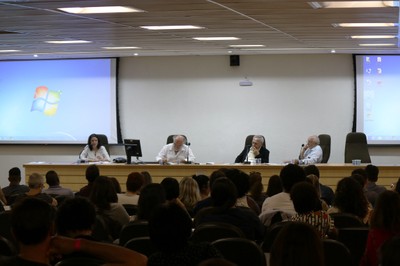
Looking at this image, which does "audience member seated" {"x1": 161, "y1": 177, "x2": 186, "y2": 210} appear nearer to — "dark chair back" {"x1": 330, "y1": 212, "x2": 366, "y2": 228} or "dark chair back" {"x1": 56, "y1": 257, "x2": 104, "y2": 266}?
"dark chair back" {"x1": 330, "y1": 212, "x2": 366, "y2": 228}

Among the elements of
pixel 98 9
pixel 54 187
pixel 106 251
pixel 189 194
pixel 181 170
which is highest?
pixel 98 9

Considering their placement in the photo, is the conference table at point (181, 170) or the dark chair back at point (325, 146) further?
the dark chair back at point (325, 146)

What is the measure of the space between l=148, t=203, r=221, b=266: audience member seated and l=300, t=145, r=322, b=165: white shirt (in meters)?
9.97

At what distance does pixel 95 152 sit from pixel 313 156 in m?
4.07

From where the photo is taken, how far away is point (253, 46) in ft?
45.0

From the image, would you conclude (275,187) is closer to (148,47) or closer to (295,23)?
(295,23)

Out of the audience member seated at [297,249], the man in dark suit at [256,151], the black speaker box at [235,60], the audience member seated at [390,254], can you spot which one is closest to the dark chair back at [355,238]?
the audience member seated at [297,249]

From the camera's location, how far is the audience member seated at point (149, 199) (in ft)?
20.0

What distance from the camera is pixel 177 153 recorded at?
542 inches

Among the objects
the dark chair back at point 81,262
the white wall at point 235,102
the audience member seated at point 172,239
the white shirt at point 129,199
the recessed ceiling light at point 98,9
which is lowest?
the white shirt at point 129,199

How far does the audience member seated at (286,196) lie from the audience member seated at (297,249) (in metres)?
3.80

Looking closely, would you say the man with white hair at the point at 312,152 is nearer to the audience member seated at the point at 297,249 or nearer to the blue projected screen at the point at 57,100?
the blue projected screen at the point at 57,100

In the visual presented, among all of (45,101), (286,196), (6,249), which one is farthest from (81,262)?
(45,101)

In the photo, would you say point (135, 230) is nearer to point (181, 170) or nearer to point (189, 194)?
point (189, 194)
